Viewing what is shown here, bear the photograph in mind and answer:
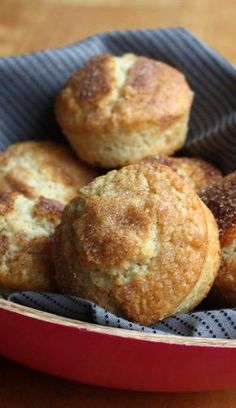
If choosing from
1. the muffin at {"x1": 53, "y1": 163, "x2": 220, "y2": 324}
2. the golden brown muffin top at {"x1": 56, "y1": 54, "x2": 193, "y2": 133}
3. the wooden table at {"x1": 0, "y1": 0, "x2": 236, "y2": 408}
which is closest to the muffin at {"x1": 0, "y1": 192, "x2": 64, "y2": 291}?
the muffin at {"x1": 53, "y1": 163, "x2": 220, "y2": 324}

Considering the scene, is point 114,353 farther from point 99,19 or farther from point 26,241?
point 99,19

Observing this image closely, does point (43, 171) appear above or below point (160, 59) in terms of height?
below

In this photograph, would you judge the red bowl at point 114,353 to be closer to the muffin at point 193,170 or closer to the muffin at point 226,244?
the muffin at point 226,244

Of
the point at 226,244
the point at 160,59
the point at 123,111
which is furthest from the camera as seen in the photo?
the point at 160,59

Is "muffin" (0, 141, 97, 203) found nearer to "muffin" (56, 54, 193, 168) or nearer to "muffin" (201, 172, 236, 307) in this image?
"muffin" (56, 54, 193, 168)

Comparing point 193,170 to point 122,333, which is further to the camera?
point 193,170

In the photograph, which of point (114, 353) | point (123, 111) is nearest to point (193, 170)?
point (123, 111)

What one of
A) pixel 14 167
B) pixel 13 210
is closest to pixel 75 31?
pixel 14 167
